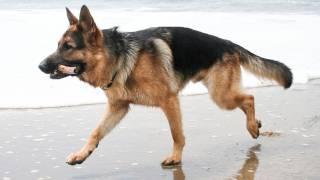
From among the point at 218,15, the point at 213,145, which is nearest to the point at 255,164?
the point at 213,145

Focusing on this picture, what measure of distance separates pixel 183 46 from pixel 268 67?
1.24 meters

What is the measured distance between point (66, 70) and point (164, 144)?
4.58ft

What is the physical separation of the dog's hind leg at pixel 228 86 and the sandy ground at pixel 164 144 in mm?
229

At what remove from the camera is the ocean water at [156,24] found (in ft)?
27.6

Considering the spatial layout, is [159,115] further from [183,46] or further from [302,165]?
[302,165]

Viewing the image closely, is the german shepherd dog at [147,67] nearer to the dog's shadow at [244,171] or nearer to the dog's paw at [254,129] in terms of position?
the dog's paw at [254,129]

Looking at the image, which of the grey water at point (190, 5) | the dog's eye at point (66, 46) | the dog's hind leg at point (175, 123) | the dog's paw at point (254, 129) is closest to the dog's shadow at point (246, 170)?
the dog's hind leg at point (175, 123)

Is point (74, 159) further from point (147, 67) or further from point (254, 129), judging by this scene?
point (254, 129)

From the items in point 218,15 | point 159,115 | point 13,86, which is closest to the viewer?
point 159,115

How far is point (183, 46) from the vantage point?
5.39 metres

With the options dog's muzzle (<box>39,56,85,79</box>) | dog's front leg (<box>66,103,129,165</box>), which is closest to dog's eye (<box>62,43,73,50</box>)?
dog's muzzle (<box>39,56,85,79</box>)

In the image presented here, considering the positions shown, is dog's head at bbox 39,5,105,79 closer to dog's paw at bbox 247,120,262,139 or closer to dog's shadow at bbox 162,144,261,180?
dog's shadow at bbox 162,144,261,180

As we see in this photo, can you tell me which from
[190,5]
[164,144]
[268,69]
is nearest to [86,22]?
[164,144]

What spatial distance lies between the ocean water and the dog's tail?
2188 mm
